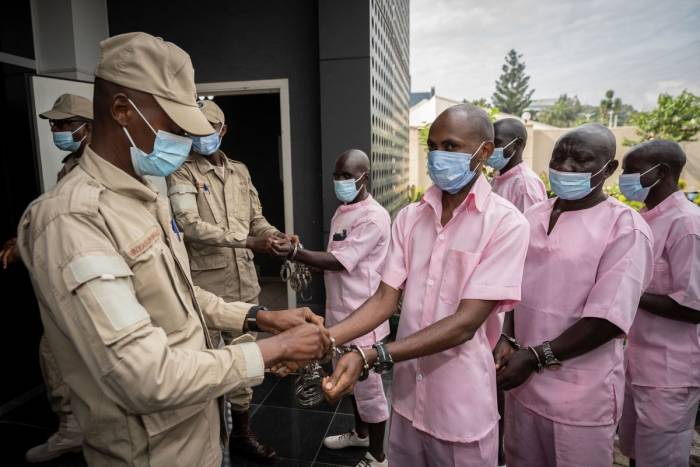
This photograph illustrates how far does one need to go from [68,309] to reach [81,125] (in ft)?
8.33

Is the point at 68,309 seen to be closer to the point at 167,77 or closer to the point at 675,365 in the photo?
the point at 167,77

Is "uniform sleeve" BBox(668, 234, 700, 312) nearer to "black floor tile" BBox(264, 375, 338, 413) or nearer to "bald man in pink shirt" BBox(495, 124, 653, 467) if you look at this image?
"bald man in pink shirt" BBox(495, 124, 653, 467)

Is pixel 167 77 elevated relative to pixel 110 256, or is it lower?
elevated

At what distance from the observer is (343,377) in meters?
1.53

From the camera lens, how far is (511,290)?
1.51m

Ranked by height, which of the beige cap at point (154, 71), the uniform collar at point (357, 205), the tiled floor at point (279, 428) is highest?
the beige cap at point (154, 71)

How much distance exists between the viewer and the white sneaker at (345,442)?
10.2 feet

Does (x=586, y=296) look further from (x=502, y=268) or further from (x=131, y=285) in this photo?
(x=131, y=285)

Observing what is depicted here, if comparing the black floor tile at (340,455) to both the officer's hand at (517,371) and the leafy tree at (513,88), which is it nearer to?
the officer's hand at (517,371)

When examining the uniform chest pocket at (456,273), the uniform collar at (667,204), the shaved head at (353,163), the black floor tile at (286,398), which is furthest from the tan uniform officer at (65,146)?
the uniform collar at (667,204)

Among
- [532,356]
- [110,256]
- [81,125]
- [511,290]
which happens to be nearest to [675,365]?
[532,356]

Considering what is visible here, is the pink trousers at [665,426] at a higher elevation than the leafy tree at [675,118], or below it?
below

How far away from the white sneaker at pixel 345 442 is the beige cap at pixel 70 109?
9.83 ft

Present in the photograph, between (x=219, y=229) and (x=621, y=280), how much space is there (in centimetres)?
236
